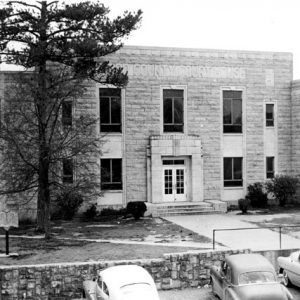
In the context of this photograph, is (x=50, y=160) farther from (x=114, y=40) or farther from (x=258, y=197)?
(x=258, y=197)

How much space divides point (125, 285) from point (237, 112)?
2088cm

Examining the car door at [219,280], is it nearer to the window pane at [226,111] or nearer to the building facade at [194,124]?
the building facade at [194,124]

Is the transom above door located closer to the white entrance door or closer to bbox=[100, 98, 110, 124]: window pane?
the white entrance door

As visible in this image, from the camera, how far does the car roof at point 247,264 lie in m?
14.0

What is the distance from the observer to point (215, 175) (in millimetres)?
31500

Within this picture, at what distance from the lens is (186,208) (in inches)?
1164

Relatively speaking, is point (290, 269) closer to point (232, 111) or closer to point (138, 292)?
point (138, 292)

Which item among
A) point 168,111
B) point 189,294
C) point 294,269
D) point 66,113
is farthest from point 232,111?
point 189,294

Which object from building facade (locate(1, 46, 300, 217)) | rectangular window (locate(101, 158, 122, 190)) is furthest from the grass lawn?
building facade (locate(1, 46, 300, 217))

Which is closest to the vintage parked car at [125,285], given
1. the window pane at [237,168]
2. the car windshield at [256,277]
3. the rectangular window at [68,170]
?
the car windshield at [256,277]

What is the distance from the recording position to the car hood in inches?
522

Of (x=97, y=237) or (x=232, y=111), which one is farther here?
(x=232, y=111)

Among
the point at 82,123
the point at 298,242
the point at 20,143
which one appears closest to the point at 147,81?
the point at 82,123

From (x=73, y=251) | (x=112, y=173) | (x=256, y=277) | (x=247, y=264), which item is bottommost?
(x=73, y=251)
